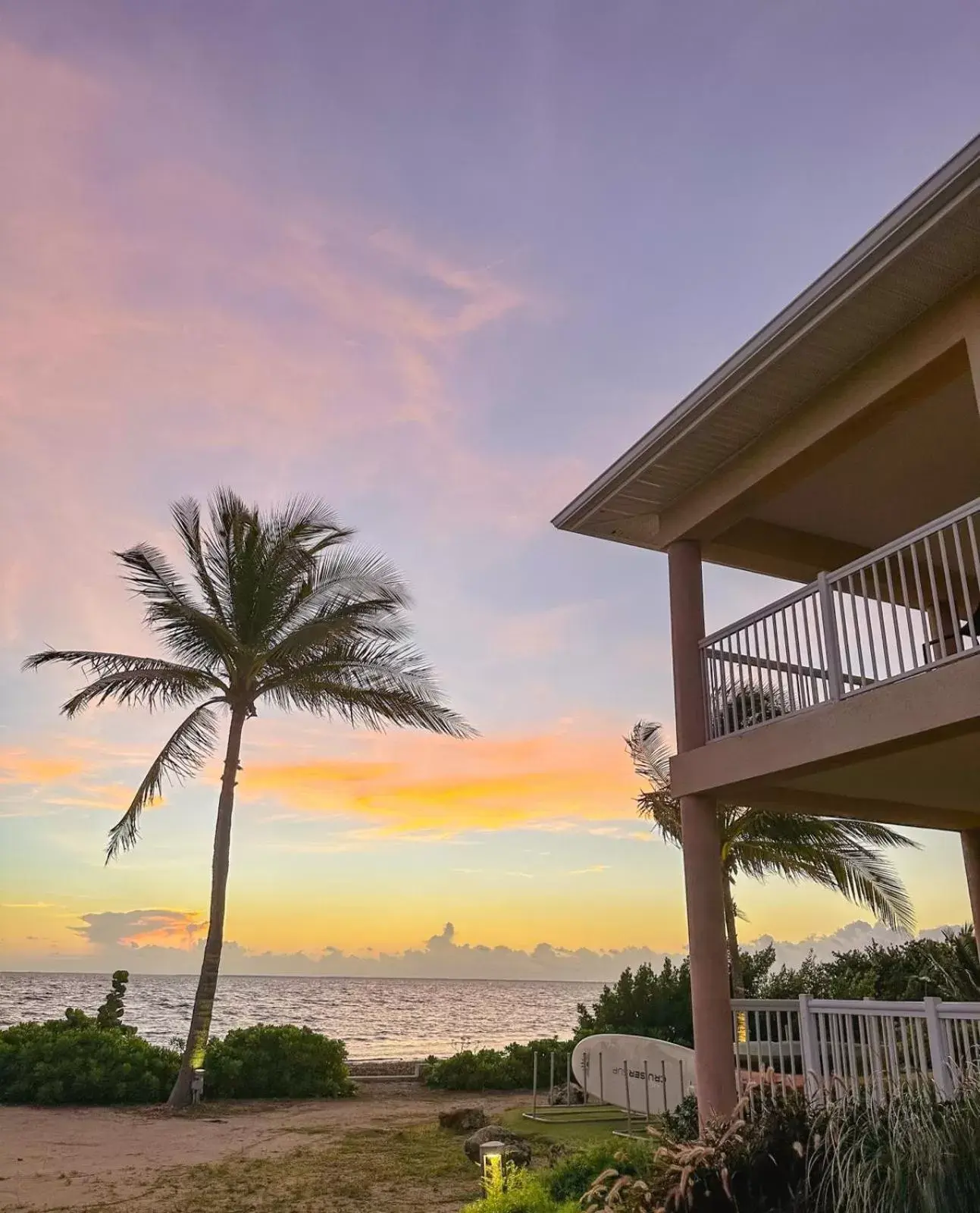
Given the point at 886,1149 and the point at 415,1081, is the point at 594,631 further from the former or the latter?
the point at 886,1149

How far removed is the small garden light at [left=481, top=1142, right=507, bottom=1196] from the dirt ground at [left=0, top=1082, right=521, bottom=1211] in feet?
9.57

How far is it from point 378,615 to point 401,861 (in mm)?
16932

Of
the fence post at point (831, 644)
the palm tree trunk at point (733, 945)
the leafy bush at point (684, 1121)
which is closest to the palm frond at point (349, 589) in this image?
the palm tree trunk at point (733, 945)

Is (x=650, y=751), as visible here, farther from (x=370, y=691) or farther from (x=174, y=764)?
(x=174, y=764)

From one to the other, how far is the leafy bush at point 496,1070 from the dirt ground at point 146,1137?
0.91m

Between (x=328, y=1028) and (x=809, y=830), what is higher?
(x=809, y=830)

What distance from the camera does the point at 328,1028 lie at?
1719 inches

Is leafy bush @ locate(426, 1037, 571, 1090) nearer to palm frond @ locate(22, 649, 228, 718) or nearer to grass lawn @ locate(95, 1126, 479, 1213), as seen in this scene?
grass lawn @ locate(95, 1126, 479, 1213)

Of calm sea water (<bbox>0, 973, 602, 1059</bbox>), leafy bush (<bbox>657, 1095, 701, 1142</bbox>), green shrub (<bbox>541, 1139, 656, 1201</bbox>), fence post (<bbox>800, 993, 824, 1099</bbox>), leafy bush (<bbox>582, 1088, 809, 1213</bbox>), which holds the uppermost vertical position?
fence post (<bbox>800, 993, 824, 1099</bbox>)

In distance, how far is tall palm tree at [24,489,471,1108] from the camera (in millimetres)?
14266

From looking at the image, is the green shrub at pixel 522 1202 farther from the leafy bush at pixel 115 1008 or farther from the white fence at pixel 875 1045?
the leafy bush at pixel 115 1008

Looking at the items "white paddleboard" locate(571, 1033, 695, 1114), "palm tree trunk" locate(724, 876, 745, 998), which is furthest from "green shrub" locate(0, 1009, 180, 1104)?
"palm tree trunk" locate(724, 876, 745, 998)

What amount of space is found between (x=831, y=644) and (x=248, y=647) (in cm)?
999

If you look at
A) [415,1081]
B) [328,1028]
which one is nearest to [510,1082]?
[415,1081]
